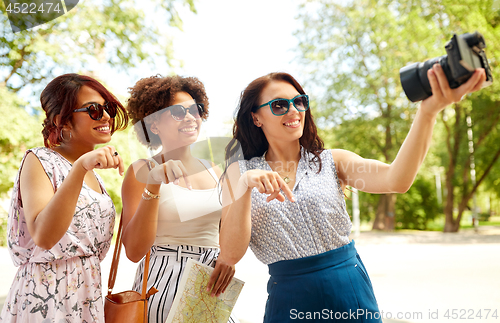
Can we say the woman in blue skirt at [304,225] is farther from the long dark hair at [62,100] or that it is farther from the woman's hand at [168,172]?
the long dark hair at [62,100]

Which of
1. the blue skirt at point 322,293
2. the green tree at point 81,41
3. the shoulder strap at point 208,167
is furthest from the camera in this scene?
the green tree at point 81,41

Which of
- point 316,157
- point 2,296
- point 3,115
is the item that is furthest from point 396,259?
point 3,115

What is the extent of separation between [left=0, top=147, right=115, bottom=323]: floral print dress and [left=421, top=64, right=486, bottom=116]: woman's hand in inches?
54.0

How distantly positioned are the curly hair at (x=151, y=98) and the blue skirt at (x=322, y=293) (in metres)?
0.79

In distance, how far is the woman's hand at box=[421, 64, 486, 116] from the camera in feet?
3.64

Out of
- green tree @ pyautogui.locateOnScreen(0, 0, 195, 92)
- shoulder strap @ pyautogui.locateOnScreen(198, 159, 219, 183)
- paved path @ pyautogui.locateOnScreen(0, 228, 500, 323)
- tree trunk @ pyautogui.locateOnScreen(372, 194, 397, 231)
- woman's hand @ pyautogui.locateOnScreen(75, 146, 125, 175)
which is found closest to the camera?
woman's hand @ pyautogui.locateOnScreen(75, 146, 125, 175)

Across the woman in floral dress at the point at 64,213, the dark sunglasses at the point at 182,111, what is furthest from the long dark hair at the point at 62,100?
the dark sunglasses at the point at 182,111

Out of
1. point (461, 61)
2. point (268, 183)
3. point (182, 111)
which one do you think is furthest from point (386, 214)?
point (461, 61)

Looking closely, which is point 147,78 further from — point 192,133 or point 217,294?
point 217,294

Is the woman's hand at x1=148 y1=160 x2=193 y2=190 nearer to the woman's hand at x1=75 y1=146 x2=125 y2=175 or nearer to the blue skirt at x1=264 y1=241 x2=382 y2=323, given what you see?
the woman's hand at x1=75 y1=146 x2=125 y2=175

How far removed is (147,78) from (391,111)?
16.6 metres

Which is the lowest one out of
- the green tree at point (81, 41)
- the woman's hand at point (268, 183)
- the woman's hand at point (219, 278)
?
the woman's hand at point (219, 278)

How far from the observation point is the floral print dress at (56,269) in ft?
5.45

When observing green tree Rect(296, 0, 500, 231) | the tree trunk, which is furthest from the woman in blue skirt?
the tree trunk
